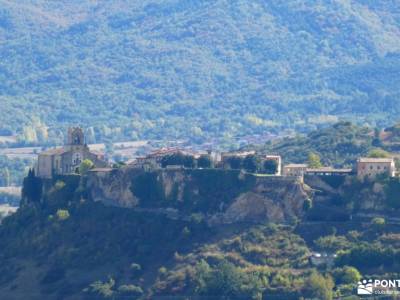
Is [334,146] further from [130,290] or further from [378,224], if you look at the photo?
[130,290]

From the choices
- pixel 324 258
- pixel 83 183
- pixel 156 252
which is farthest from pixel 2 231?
pixel 324 258

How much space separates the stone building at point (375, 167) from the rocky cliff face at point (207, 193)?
11.5 feet

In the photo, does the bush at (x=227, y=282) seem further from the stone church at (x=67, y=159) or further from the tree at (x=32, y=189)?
the stone church at (x=67, y=159)

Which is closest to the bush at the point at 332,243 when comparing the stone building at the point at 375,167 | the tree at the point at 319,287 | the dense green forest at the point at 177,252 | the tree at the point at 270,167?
the dense green forest at the point at 177,252

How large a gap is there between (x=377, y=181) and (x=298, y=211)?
4.91 m

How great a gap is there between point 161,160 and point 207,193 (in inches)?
227

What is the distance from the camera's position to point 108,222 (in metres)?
119

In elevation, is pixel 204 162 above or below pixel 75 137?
below

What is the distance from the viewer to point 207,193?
11769 cm

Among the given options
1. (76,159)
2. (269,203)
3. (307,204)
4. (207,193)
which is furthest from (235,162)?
(76,159)

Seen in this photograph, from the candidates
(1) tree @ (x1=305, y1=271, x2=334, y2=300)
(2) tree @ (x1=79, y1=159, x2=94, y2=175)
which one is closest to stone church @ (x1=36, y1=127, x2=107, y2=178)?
(2) tree @ (x1=79, y1=159, x2=94, y2=175)

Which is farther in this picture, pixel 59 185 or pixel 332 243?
pixel 59 185

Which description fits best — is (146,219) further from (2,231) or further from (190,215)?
(2,231)

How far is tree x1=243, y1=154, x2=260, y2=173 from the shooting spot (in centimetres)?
11825
